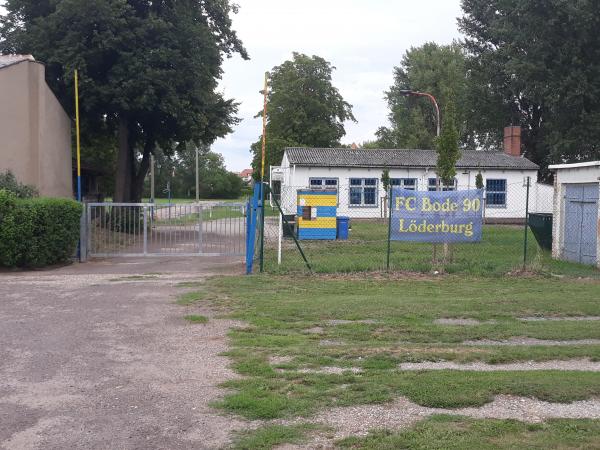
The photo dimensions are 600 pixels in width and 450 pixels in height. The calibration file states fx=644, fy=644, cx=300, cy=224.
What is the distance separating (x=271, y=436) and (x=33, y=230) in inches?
520

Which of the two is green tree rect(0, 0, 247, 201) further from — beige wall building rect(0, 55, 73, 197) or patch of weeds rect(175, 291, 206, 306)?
patch of weeds rect(175, 291, 206, 306)

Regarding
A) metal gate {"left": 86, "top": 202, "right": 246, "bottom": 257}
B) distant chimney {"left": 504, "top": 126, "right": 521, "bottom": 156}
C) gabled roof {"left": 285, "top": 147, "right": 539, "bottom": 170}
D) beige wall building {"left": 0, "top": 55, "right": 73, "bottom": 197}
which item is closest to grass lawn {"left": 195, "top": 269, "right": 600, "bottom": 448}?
metal gate {"left": 86, "top": 202, "right": 246, "bottom": 257}

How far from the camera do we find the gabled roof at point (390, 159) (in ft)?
135

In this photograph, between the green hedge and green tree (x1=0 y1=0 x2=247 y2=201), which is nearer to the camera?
the green hedge

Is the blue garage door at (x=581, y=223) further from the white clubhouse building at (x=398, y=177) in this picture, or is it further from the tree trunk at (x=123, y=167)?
the white clubhouse building at (x=398, y=177)

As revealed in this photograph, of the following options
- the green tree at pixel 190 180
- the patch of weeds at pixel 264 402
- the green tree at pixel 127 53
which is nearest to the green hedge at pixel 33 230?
the green tree at pixel 127 53

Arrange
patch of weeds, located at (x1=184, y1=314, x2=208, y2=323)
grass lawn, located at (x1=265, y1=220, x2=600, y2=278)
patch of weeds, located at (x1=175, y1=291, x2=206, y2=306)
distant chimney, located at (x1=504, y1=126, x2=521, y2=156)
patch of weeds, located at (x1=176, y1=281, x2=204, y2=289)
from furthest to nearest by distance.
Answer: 1. distant chimney, located at (x1=504, y1=126, x2=521, y2=156)
2. grass lawn, located at (x1=265, y1=220, x2=600, y2=278)
3. patch of weeds, located at (x1=176, y1=281, x2=204, y2=289)
4. patch of weeds, located at (x1=175, y1=291, x2=206, y2=306)
5. patch of weeds, located at (x1=184, y1=314, x2=208, y2=323)

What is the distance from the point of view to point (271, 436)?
16.3 ft

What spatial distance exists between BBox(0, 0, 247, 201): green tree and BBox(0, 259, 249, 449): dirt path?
14218mm

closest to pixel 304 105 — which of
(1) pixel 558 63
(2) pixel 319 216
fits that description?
(1) pixel 558 63

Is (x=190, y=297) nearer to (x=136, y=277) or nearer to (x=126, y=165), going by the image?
(x=136, y=277)

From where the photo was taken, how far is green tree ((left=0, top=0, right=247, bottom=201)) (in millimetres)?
24422

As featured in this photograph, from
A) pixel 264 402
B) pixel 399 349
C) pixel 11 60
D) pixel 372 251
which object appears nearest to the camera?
pixel 264 402

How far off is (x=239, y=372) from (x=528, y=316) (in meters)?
5.24
